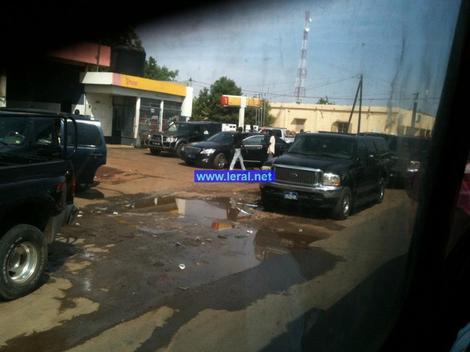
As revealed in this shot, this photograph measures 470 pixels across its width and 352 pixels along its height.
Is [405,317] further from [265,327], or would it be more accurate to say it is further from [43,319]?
[43,319]

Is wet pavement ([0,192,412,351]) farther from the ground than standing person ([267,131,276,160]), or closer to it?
closer to it

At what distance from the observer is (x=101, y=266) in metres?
6.03

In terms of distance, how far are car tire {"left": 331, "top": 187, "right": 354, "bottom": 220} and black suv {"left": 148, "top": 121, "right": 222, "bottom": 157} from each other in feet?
27.3

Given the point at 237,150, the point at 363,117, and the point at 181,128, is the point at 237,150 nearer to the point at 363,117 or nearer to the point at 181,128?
the point at 181,128

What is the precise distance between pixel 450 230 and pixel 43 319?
3.49 metres

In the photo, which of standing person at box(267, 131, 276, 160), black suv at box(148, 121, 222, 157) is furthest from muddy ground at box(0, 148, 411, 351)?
black suv at box(148, 121, 222, 157)

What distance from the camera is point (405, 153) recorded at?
357cm

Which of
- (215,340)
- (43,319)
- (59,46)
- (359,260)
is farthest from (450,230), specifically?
(59,46)

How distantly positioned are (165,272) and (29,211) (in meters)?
1.70

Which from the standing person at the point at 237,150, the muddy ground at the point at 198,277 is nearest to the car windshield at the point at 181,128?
the standing person at the point at 237,150

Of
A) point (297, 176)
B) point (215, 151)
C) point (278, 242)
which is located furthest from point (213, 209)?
point (215, 151)

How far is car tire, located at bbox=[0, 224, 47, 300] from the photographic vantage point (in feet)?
15.7

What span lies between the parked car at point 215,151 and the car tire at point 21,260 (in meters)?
11.0

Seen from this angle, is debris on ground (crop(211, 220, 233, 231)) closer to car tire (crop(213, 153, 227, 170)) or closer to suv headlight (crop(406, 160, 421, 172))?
suv headlight (crop(406, 160, 421, 172))
